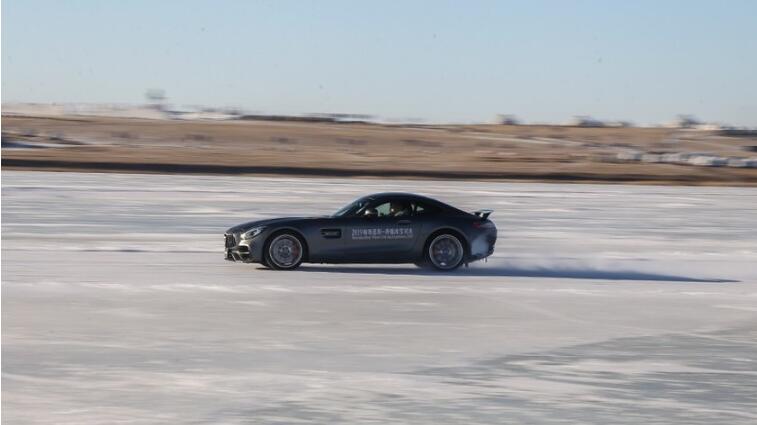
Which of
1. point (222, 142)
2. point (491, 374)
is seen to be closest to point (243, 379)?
point (491, 374)

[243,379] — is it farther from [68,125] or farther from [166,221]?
[68,125]

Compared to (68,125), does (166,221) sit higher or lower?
lower

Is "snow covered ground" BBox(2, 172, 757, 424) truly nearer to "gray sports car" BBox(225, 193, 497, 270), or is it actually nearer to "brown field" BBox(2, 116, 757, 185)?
"gray sports car" BBox(225, 193, 497, 270)

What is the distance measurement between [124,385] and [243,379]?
860 millimetres

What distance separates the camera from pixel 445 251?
16.6 meters

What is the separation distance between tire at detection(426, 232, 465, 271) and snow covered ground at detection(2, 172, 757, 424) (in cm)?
36

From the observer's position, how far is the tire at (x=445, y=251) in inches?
651

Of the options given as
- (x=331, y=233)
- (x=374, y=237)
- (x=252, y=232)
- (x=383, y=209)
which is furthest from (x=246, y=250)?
(x=383, y=209)

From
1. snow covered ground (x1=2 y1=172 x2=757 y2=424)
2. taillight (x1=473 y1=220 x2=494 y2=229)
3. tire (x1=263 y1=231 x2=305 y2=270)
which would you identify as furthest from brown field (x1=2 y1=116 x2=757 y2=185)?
tire (x1=263 y1=231 x2=305 y2=270)

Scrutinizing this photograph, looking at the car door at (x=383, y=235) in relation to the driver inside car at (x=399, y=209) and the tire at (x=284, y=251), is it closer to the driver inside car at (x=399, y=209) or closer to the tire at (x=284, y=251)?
the driver inside car at (x=399, y=209)

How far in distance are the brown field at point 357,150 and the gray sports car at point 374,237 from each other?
3413 cm

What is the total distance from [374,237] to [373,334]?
544 centimetres

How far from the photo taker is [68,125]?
107812mm

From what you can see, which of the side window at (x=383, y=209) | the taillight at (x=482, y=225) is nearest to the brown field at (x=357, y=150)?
the taillight at (x=482, y=225)
